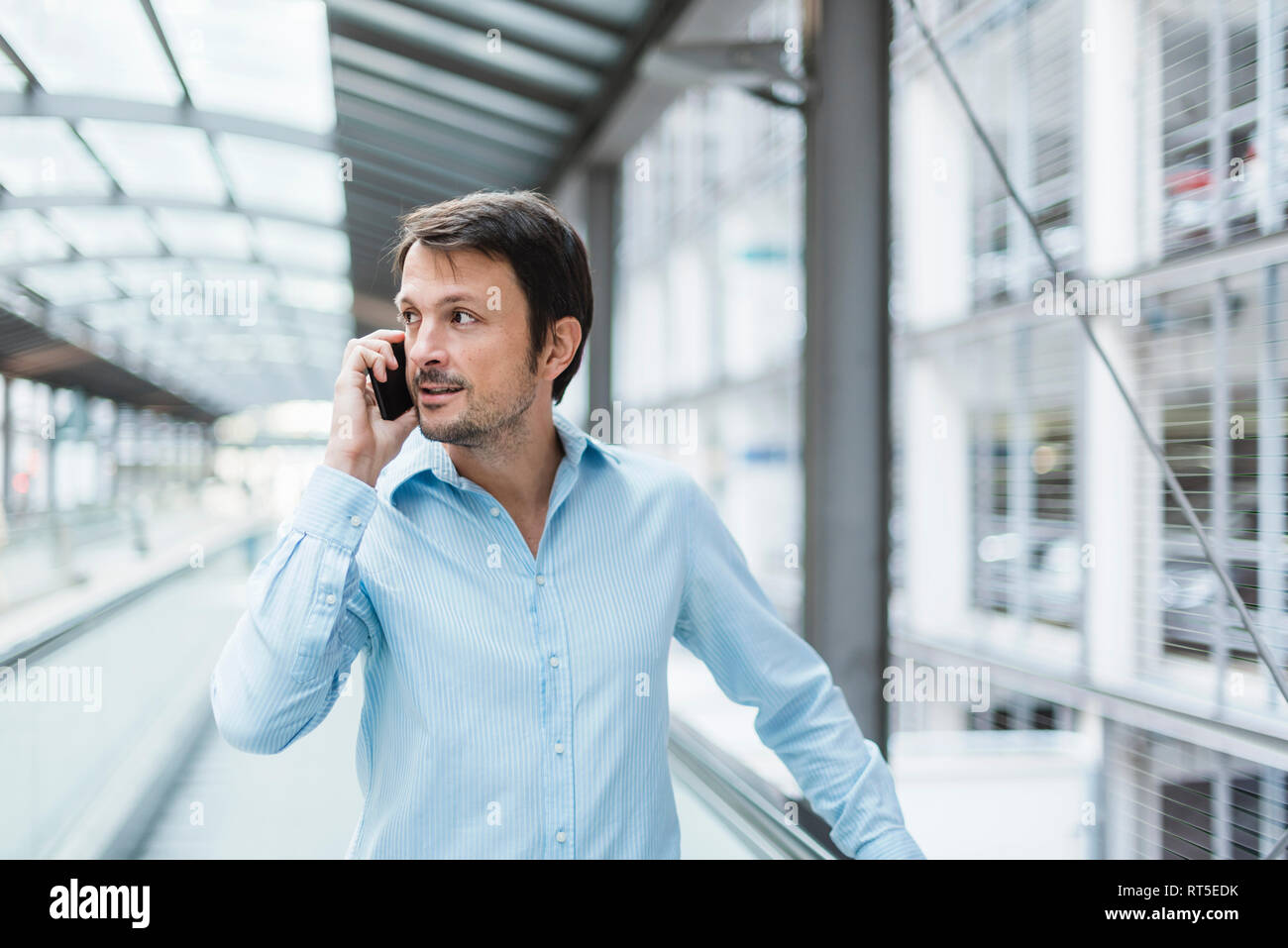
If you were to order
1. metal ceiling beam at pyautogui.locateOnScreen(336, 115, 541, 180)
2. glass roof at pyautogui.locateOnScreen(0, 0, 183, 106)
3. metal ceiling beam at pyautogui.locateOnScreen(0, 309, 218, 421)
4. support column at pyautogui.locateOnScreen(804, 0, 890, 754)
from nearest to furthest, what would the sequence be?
support column at pyautogui.locateOnScreen(804, 0, 890, 754), metal ceiling beam at pyautogui.locateOnScreen(0, 309, 218, 421), glass roof at pyautogui.locateOnScreen(0, 0, 183, 106), metal ceiling beam at pyautogui.locateOnScreen(336, 115, 541, 180)

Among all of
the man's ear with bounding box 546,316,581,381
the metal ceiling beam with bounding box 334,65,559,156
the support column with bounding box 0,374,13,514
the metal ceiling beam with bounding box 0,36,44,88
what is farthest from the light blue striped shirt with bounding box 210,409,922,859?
the metal ceiling beam with bounding box 334,65,559,156

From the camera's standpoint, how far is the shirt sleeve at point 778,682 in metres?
1.18

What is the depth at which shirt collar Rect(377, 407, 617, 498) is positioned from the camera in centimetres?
118

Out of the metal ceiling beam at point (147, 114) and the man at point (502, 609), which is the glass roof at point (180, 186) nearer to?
the metal ceiling beam at point (147, 114)

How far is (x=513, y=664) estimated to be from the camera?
1.10m

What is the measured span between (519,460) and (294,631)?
1.28 feet

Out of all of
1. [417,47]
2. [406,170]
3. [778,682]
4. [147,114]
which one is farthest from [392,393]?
[406,170]

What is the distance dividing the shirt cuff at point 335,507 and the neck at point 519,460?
15 cm

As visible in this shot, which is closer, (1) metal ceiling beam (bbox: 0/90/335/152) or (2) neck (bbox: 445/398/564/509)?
(2) neck (bbox: 445/398/564/509)

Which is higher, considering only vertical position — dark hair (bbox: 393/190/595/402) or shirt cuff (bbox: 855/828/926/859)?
dark hair (bbox: 393/190/595/402)

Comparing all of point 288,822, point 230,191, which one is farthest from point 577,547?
point 230,191

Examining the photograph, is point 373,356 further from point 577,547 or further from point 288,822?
point 288,822

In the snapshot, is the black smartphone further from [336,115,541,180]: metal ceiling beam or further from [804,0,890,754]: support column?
[336,115,541,180]: metal ceiling beam
